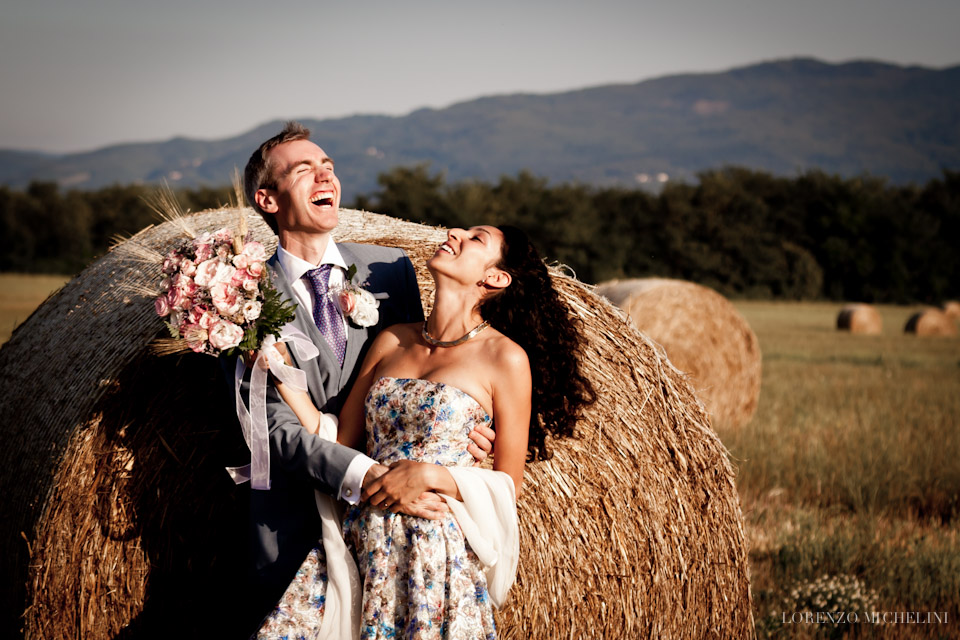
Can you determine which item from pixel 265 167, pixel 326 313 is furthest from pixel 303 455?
pixel 265 167

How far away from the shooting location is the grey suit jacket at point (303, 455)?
3160 mm

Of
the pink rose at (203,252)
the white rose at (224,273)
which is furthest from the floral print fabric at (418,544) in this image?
the pink rose at (203,252)

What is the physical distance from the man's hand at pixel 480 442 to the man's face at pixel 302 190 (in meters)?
1.06

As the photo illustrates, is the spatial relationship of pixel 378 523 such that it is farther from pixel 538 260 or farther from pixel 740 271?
pixel 740 271

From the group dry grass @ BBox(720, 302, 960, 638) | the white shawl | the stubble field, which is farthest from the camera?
dry grass @ BBox(720, 302, 960, 638)

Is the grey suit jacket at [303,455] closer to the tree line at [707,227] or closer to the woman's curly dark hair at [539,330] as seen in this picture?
the woman's curly dark hair at [539,330]

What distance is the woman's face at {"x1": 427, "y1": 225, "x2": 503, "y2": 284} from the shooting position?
3336 millimetres

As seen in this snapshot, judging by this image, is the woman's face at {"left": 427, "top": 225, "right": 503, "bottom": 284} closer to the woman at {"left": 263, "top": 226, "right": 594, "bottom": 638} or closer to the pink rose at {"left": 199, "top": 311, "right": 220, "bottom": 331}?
the woman at {"left": 263, "top": 226, "right": 594, "bottom": 638}

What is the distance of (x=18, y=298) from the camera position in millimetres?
21656

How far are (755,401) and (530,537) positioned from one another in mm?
6947

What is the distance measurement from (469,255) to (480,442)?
0.76 metres

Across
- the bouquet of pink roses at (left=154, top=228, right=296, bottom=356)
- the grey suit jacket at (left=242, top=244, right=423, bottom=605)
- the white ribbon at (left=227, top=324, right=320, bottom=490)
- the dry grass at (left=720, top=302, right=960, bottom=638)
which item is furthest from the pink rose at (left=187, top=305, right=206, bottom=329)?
the dry grass at (left=720, top=302, right=960, bottom=638)

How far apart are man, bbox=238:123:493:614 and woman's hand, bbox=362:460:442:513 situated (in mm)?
265

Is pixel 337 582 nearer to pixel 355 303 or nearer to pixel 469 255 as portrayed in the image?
pixel 355 303
